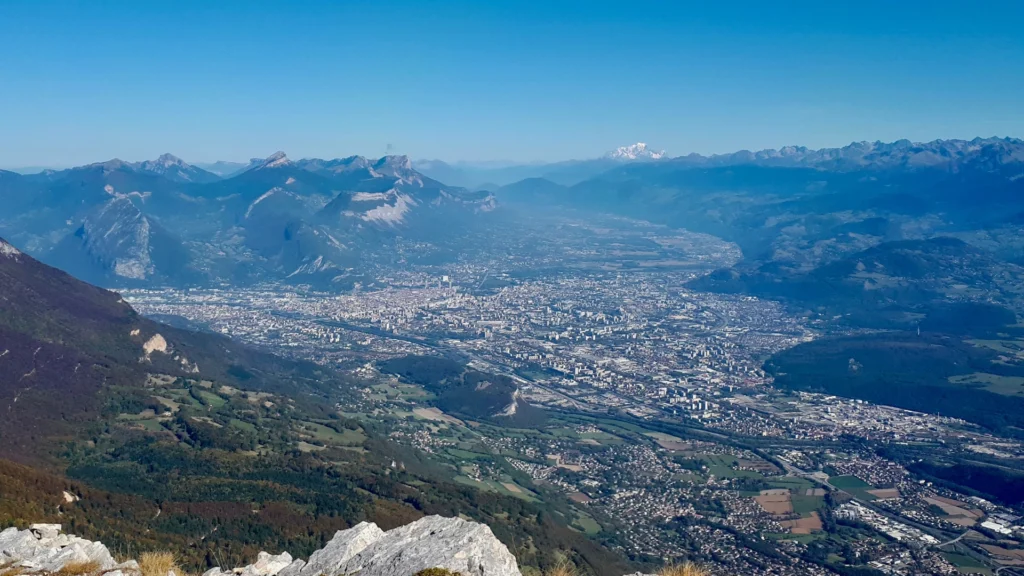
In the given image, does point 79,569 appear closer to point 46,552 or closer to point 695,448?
point 46,552

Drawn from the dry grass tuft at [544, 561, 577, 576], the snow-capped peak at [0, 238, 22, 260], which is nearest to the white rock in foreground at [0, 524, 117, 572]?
the dry grass tuft at [544, 561, 577, 576]

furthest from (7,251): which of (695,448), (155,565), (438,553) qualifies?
(438,553)

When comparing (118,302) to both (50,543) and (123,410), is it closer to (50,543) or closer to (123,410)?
(123,410)

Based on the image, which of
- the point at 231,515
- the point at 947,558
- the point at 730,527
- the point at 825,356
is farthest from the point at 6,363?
the point at 825,356

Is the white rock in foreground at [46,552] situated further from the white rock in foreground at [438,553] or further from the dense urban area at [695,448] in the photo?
the dense urban area at [695,448]

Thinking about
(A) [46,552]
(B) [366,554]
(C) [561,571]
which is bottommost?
(C) [561,571]

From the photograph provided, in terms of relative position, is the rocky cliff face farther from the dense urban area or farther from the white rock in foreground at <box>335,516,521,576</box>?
the dense urban area
